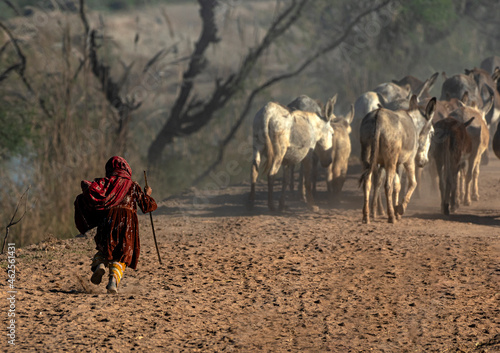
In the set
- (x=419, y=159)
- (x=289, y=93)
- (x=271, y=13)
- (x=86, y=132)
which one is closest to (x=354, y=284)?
(x=419, y=159)

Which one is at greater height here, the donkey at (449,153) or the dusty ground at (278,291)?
the donkey at (449,153)

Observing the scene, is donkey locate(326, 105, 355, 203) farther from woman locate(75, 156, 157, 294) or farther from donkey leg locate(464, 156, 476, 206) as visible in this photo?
woman locate(75, 156, 157, 294)

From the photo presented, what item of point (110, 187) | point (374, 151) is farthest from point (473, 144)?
point (110, 187)

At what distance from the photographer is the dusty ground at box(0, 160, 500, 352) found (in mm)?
5590

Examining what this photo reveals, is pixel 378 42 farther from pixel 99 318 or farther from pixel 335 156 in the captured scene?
pixel 99 318

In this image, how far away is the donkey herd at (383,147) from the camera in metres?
10.1

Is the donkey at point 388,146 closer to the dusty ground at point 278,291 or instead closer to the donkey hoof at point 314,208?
the dusty ground at point 278,291

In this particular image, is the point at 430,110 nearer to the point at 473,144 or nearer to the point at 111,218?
the point at 473,144

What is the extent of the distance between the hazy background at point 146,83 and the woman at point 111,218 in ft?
13.1

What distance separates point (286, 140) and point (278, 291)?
187 inches

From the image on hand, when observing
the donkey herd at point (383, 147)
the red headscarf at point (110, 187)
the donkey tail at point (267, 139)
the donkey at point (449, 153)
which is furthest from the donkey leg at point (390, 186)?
the red headscarf at point (110, 187)

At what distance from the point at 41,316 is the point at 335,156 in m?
7.54

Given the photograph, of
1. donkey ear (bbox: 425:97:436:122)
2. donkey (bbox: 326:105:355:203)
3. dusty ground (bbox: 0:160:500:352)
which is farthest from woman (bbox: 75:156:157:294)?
donkey (bbox: 326:105:355:203)

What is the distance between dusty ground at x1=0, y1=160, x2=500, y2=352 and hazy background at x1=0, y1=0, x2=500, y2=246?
84.5 inches
